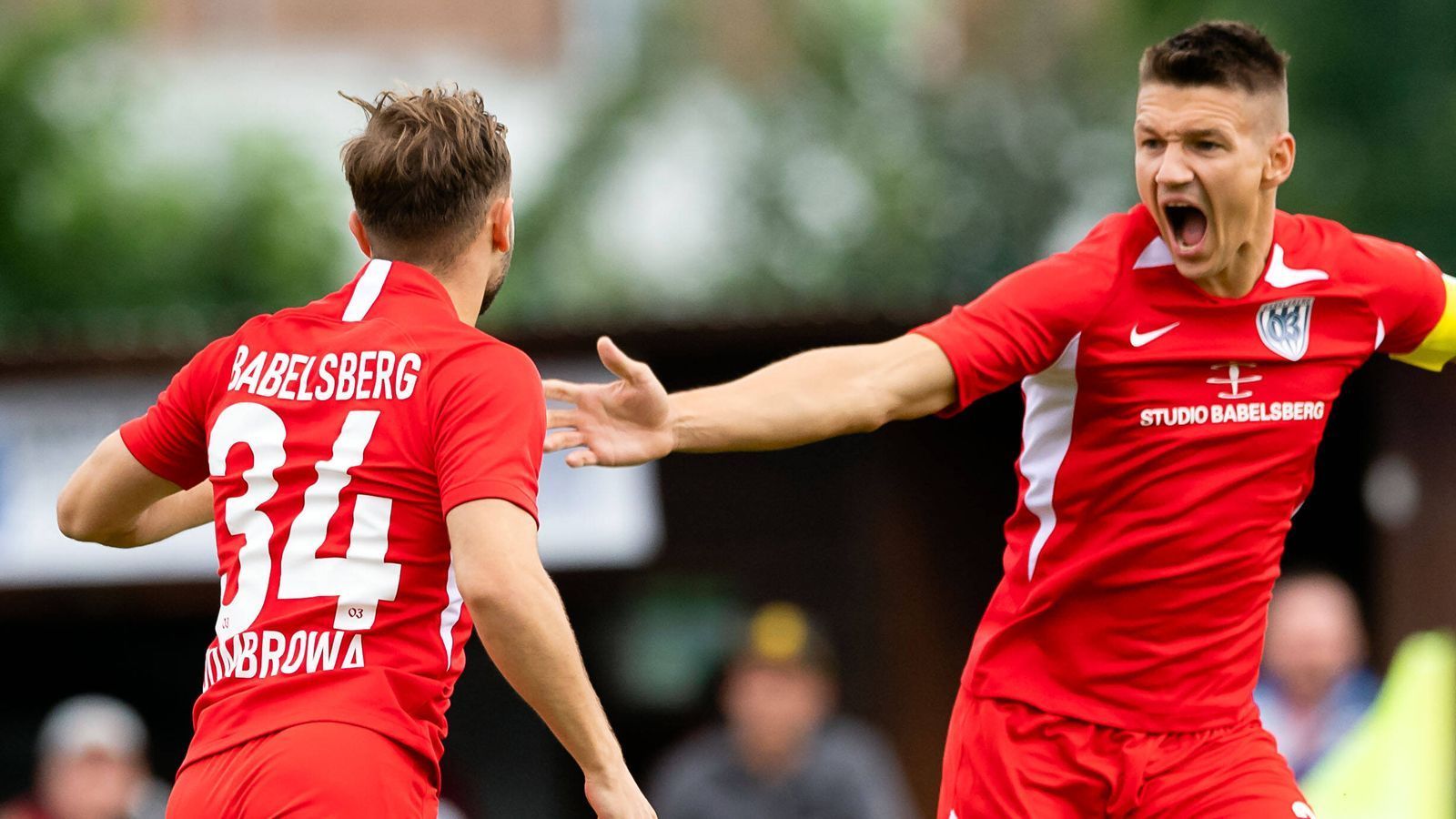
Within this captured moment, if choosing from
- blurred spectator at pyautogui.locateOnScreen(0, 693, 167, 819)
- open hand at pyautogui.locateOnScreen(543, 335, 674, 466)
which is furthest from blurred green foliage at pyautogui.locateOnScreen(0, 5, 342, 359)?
open hand at pyautogui.locateOnScreen(543, 335, 674, 466)

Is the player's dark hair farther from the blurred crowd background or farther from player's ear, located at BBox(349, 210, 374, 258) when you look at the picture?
the blurred crowd background

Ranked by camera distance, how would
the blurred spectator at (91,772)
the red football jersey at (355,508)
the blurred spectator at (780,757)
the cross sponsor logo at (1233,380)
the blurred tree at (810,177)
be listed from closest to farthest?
1. the red football jersey at (355,508)
2. the cross sponsor logo at (1233,380)
3. the blurred spectator at (780,757)
4. the blurred spectator at (91,772)
5. the blurred tree at (810,177)

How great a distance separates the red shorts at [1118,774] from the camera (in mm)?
4492

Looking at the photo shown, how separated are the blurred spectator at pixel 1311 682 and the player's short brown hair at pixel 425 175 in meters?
5.00

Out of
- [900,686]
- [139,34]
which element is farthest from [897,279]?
[900,686]

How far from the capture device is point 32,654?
12.0 metres

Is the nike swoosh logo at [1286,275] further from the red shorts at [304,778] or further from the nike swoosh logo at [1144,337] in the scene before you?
the red shorts at [304,778]

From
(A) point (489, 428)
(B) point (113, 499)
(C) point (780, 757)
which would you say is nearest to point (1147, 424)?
(A) point (489, 428)

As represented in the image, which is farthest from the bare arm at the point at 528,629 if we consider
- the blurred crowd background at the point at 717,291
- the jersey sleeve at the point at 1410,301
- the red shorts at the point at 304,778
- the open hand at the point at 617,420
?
the blurred crowd background at the point at 717,291

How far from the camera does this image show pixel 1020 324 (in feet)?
14.8

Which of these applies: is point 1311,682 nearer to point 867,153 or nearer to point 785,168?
point 867,153

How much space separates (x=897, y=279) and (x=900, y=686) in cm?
1661

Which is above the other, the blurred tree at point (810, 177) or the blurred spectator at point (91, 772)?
the blurred tree at point (810, 177)

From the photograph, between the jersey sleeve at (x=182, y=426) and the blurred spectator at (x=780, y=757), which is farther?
the blurred spectator at (x=780, y=757)
